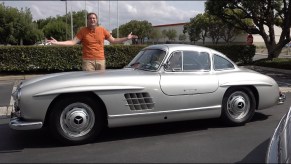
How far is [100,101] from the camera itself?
525 cm

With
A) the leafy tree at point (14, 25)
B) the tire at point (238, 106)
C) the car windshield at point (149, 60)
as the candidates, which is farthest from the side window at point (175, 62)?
the leafy tree at point (14, 25)

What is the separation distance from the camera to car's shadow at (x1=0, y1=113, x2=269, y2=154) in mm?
5238

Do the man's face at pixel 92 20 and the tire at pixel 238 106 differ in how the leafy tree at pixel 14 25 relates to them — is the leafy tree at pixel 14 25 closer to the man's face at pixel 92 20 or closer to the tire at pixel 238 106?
the man's face at pixel 92 20

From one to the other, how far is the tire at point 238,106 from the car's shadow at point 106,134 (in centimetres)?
20

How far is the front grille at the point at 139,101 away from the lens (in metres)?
5.32

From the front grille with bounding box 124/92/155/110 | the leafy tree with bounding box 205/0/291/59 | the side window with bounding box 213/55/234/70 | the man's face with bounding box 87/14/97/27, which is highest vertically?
the leafy tree with bounding box 205/0/291/59

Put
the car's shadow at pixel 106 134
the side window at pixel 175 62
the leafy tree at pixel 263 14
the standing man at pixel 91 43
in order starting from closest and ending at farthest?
the car's shadow at pixel 106 134, the side window at pixel 175 62, the standing man at pixel 91 43, the leafy tree at pixel 263 14

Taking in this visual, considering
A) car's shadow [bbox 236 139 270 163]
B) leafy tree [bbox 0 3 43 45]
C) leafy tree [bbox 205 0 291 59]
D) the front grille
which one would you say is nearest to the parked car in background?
car's shadow [bbox 236 139 270 163]

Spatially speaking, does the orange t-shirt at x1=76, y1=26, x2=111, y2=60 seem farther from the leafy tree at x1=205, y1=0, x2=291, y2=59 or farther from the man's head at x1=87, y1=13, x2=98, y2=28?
the leafy tree at x1=205, y1=0, x2=291, y2=59

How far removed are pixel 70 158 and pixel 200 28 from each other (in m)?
56.4

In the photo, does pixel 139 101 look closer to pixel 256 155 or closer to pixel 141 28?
pixel 256 155

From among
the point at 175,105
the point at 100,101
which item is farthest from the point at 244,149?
the point at 100,101

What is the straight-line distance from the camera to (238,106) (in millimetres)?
Result: 6121

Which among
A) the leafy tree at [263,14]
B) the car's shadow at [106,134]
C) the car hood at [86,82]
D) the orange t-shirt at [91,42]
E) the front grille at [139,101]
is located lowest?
the car's shadow at [106,134]
